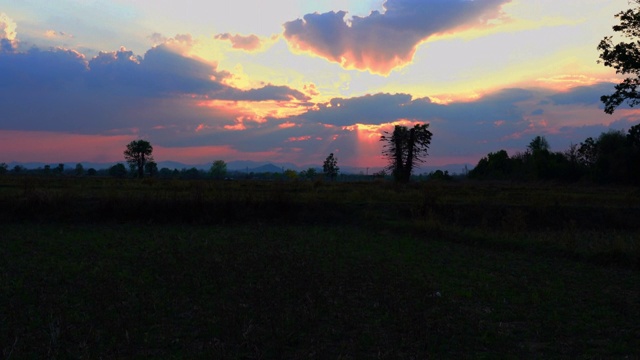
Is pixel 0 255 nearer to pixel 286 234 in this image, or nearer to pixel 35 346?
pixel 35 346

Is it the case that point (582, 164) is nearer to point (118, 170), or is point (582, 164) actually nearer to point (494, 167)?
point (494, 167)

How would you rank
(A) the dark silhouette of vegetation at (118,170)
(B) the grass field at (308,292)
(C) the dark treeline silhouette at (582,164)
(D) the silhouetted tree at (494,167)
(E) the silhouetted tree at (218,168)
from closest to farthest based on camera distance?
(B) the grass field at (308,292), (C) the dark treeline silhouette at (582,164), (D) the silhouetted tree at (494,167), (A) the dark silhouette of vegetation at (118,170), (E) the silhouetted tree at (218,168)

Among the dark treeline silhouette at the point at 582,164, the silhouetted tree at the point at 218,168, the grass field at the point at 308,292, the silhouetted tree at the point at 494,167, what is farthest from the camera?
the silhouetted tree at the point at 218,168

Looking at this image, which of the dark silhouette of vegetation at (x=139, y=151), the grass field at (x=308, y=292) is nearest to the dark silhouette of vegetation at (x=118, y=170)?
the dark silhouette of vegetation at (x=139, y=151)

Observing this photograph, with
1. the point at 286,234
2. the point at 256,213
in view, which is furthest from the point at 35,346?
the point at 256,213

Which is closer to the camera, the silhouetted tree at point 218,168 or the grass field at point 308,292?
the grass field at point 308,292

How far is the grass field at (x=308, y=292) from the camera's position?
21.7 ft

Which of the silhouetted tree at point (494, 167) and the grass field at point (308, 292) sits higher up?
the silhouetted tree at point (494, 167)

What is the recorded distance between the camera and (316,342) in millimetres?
6699

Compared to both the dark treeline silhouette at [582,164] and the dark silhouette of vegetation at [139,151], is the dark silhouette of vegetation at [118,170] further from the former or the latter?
the dark treeline silhouette at [582,164]

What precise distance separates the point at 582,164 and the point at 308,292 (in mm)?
77809

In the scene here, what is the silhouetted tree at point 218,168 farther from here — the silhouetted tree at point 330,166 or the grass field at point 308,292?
the grass field at point 308,292

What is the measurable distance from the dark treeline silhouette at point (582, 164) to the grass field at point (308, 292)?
139 ft

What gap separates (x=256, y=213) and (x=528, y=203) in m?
16.7
